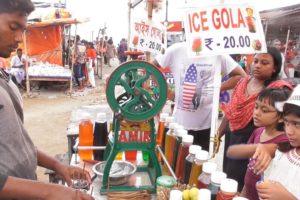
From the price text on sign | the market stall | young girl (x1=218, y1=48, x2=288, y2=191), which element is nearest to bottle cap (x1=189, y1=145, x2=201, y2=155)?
young girl (x1=218, y1=48, x2=288, y2=191)

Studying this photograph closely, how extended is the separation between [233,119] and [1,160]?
1874 mm

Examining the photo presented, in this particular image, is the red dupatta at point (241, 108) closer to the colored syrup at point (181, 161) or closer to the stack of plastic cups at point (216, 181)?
the colored syrup at point (181, 161)

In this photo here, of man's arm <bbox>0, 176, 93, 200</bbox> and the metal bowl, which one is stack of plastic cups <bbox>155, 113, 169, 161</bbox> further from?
man's arm <bbox>0, 176, 93, 200</bbox>

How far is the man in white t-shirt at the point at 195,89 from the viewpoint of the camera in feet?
9.23

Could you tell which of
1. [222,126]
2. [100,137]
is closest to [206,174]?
→ [100,137]

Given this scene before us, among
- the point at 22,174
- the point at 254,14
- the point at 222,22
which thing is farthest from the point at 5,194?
the point at 254,14

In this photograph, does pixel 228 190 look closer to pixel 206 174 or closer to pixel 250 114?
pixel 206 174

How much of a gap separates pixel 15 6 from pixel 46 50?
10300mm

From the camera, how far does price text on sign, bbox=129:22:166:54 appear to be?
14.1 feet

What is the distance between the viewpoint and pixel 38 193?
108cm

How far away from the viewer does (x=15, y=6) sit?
1.21 m

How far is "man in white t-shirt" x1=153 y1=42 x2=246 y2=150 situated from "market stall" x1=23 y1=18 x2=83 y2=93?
7.62m

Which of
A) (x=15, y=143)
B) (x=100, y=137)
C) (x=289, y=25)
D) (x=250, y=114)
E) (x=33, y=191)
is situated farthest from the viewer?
(x=289, y=25)

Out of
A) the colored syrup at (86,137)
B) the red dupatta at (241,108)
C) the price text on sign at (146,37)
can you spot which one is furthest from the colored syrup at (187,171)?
the price text on sign at (146,37)
